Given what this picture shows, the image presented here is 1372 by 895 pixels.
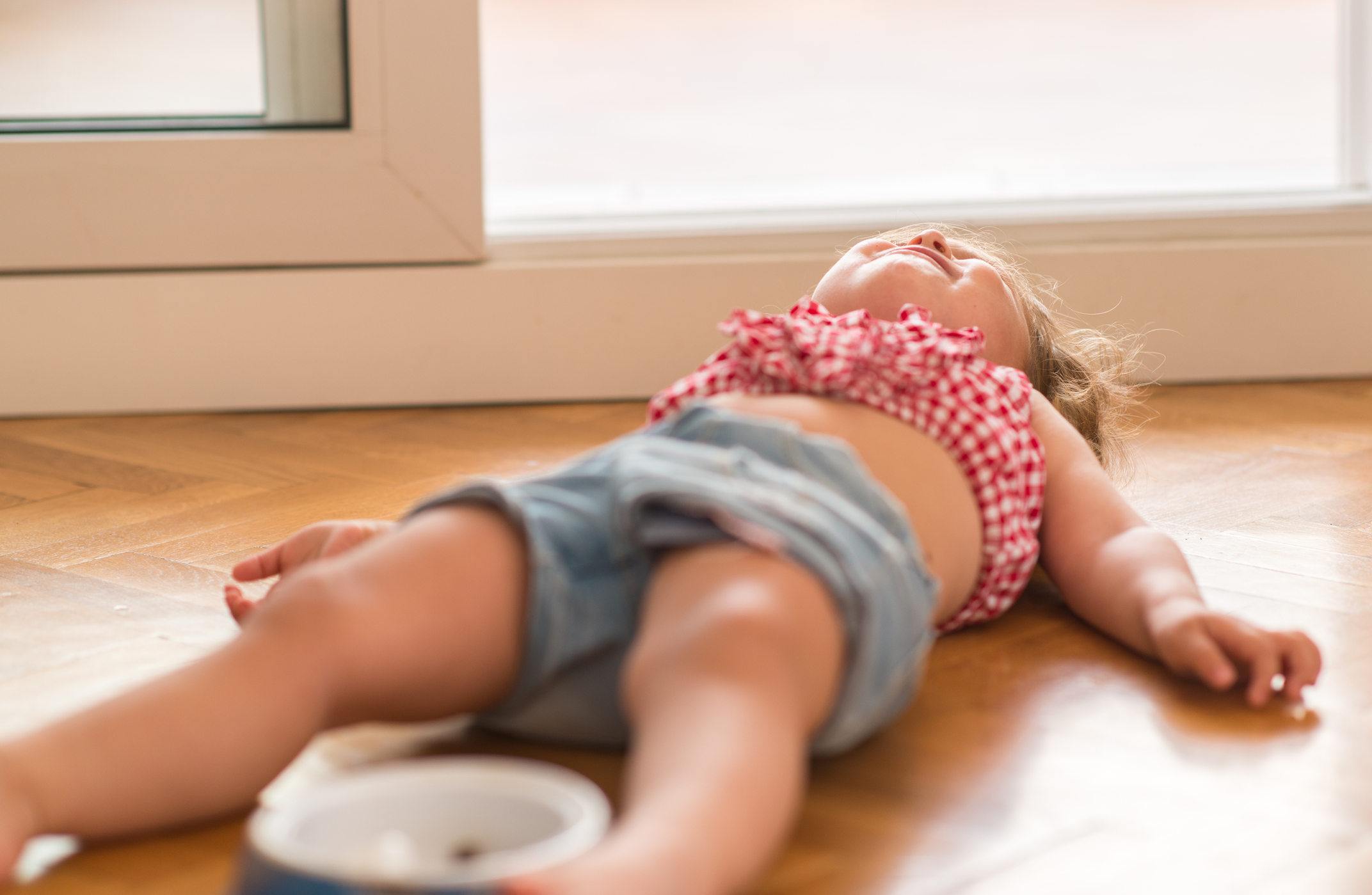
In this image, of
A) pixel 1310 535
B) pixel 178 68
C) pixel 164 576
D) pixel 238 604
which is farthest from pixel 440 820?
pixel 178 68

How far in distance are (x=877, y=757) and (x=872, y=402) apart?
0.24 m

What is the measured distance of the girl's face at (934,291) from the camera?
0.99 meters

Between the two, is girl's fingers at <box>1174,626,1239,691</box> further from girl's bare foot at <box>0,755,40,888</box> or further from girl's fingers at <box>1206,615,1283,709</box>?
girl's bare foot at <box>0,755,40,888</box>

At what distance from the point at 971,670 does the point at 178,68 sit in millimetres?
1111

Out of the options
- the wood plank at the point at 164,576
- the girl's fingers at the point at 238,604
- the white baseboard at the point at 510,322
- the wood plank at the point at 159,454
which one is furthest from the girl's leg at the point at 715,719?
the white baseboard at the point at 510,322

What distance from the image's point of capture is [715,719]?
0.53 m

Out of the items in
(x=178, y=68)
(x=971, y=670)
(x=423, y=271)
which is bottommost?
(x=971, y=670)

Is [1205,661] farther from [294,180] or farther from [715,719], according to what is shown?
[294,180]

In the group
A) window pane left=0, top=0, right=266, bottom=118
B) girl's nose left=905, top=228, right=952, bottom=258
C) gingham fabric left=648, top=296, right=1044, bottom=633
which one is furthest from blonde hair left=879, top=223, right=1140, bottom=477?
window pane left=0, top=0, right=266, bottom=118

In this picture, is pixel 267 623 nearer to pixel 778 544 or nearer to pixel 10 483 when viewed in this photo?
pixel 778 544

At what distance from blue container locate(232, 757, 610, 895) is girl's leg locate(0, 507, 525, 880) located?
94 millimetres

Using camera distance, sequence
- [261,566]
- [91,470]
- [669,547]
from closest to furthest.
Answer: [669,547], [261,566], [91,470]

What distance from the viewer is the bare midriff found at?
2.67 feet

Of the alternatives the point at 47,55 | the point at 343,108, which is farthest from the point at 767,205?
the point at 47,55
